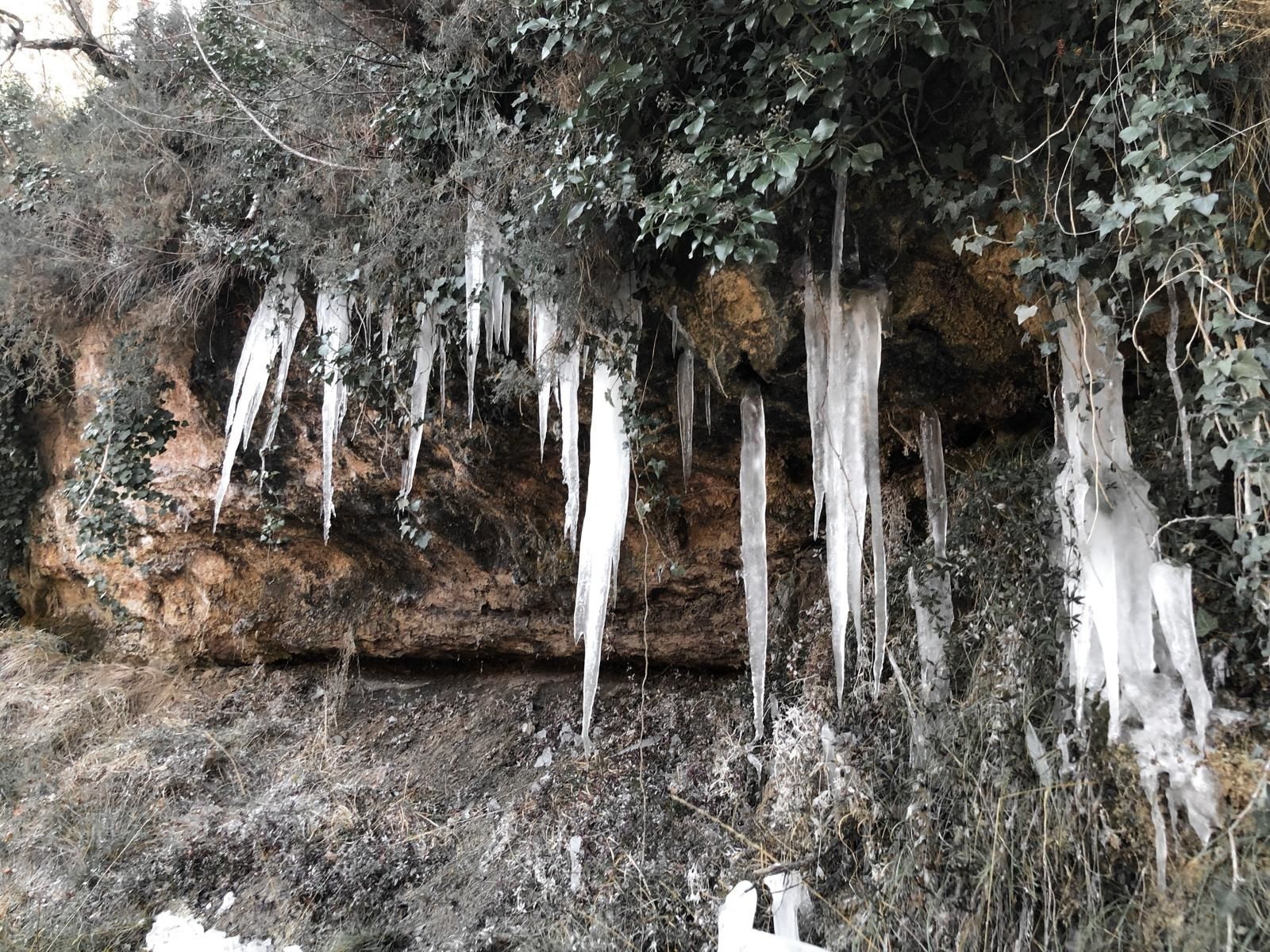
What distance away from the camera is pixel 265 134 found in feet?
12.2

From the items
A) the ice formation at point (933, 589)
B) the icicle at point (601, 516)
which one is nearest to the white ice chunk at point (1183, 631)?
the ice formation at point (933, 589)

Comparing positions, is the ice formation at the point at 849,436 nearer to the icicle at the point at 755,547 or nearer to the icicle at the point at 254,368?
the icicle at the point at 755,547

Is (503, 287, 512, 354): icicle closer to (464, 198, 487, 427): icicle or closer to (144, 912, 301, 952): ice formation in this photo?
(464, 198, 487, 427): icicle

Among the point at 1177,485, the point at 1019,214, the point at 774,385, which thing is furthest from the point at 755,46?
the point at 1177,485

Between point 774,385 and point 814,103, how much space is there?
93 centimetres

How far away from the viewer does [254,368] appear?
12.7ft

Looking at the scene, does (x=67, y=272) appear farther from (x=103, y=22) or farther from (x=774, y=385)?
(x=774, y=385)

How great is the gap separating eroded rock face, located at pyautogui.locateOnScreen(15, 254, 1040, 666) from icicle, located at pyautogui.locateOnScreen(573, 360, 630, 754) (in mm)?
145

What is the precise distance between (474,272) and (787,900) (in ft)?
8.43

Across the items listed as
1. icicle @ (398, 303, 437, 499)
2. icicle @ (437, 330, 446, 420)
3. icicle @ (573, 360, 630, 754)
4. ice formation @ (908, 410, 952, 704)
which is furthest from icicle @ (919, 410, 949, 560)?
icicle @ (398, 303, 437, 499)

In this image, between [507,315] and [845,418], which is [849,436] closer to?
[845,418]

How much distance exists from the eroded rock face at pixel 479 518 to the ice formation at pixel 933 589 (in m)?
0.16

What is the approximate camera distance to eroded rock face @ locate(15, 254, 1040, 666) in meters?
2.66

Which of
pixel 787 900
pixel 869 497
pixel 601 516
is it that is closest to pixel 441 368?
pixel 601 516
